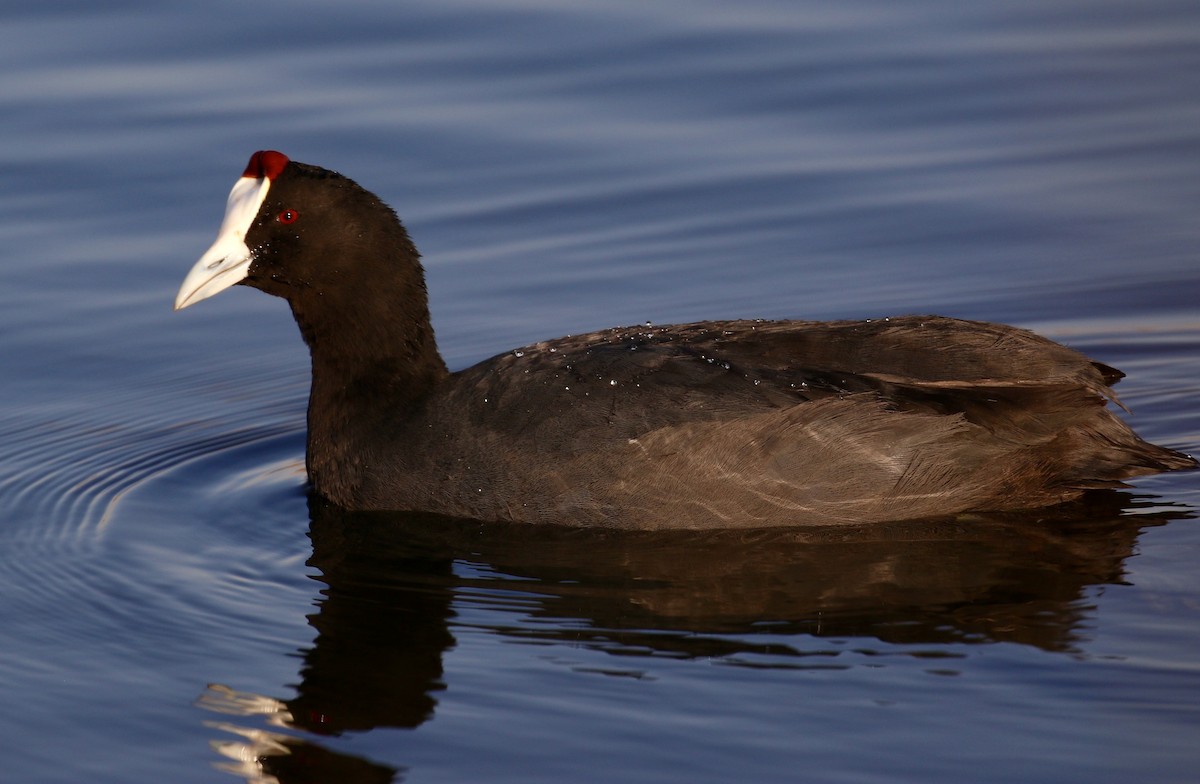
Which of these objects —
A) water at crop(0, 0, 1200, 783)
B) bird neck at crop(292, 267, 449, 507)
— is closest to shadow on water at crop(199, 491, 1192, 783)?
water at crop(0, 0, 1200, 783)

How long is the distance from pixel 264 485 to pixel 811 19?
6059 mm

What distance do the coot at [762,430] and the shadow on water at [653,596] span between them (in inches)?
4.4

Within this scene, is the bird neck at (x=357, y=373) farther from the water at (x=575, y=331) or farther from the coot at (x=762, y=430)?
the water at (x=575, y=331)

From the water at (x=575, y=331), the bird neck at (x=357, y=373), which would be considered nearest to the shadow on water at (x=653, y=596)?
the water at (x=575, y=331)

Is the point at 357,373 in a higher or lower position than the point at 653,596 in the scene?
higher

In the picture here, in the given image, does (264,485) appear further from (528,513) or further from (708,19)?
(708,19)

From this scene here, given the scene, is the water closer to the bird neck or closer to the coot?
the coot

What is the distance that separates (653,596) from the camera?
629 cm

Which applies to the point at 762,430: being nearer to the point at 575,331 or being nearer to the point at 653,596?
the point at 653,596

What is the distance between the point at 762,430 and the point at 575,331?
8.16ft

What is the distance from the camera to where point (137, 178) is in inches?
412

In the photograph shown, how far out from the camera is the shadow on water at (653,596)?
5.62 meters

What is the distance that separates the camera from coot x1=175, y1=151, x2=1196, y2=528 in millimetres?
6602

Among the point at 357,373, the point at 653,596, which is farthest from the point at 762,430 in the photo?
the point at 357,373
